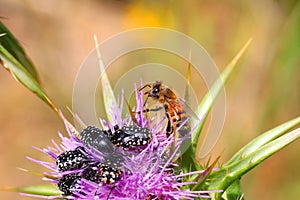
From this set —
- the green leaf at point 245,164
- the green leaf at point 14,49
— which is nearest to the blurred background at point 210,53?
the green leaf at point 14,49

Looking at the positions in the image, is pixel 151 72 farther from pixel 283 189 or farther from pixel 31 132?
pixel 31 132

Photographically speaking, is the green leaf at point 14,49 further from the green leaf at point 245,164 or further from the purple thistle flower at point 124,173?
the green leaf at point 245,164

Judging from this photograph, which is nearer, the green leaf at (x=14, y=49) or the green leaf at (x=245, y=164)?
the green leaf at (x=245, y=164)

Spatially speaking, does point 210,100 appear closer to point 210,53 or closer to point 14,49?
point 14,49

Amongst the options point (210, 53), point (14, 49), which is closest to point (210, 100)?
point (14, 49)

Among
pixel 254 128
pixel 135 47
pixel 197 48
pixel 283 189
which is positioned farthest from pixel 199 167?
pixel 135 47

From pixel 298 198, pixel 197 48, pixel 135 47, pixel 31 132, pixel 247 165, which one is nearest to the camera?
pixel 247 165
